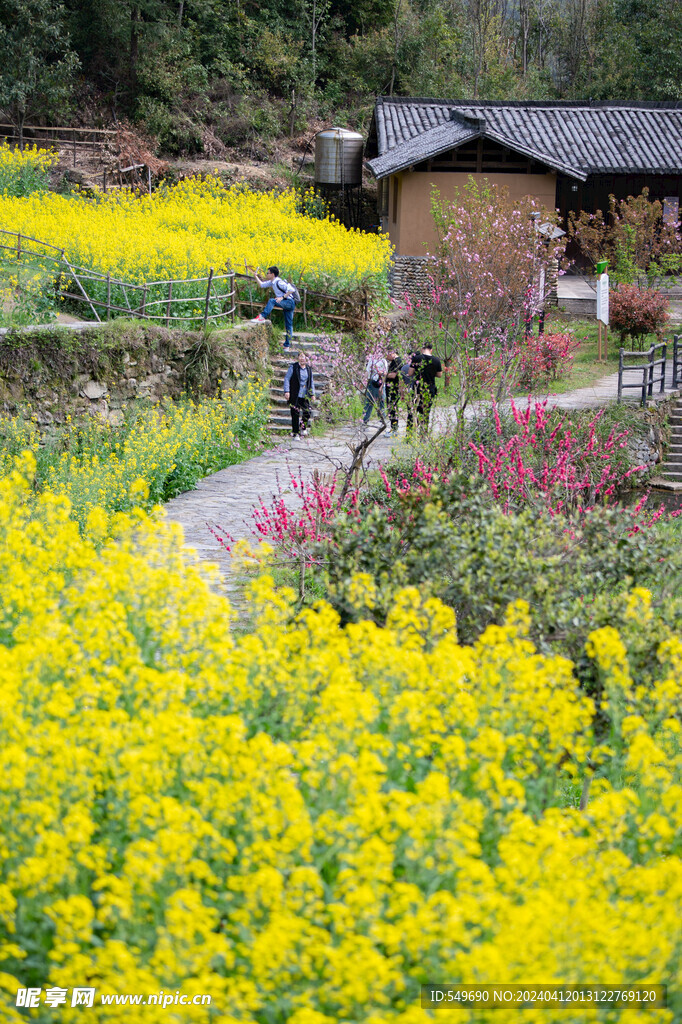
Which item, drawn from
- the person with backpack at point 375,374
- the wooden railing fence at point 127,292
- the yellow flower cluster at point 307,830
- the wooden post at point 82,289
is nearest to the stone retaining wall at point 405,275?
the wooden railing fence at point 127,292

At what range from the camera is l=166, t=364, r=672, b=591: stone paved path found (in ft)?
35.2

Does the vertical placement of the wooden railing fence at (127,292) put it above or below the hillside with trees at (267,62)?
below

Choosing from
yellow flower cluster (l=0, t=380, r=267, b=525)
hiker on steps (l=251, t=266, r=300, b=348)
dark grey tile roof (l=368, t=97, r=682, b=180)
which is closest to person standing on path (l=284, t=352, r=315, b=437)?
yellow flower cluster (l=0, t=380, r=267, b=525)

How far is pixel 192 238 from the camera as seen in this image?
69.2 feet

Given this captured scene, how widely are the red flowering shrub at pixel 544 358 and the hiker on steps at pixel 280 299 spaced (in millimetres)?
4314

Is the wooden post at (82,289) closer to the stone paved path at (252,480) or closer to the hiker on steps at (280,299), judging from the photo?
the hiker on steps at (280,299)

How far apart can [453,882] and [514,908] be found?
542mm

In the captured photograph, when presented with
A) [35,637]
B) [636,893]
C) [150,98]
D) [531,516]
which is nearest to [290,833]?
[636,893]

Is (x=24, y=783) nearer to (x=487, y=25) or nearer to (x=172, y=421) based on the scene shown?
(x=172, y=421)

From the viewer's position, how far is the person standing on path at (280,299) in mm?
18562

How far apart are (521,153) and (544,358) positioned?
30.4 ft

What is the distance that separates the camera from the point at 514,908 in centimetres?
342

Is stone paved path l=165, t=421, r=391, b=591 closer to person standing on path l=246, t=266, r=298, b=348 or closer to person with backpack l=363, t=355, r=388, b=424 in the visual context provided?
person with backpack l=363, t=355, r=388, b=424

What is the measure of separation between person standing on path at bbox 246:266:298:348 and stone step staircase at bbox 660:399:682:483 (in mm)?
7097
